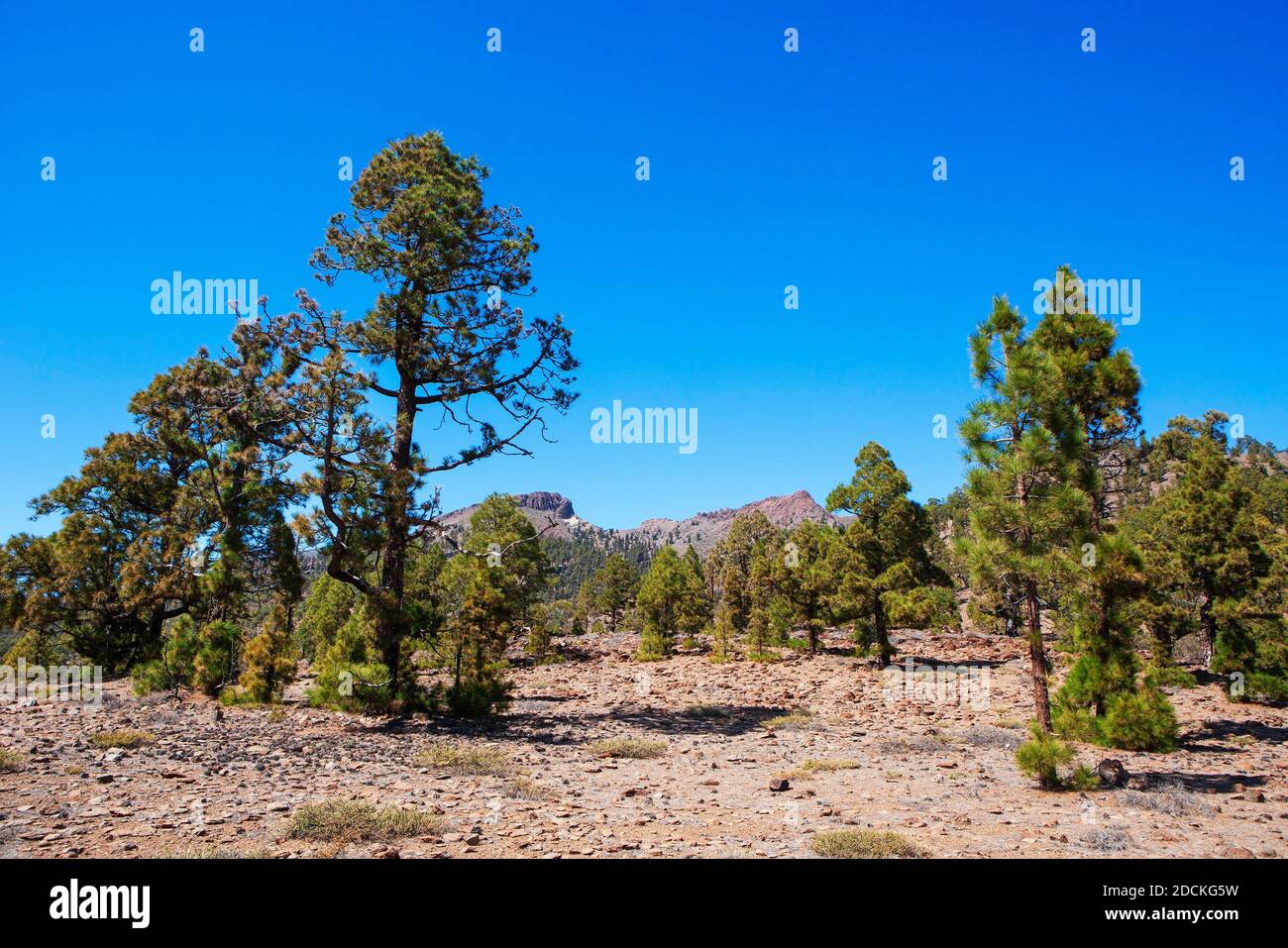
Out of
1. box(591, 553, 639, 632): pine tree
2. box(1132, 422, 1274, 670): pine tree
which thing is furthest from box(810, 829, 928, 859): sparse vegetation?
box(591, 553, 639, 632): pine tree

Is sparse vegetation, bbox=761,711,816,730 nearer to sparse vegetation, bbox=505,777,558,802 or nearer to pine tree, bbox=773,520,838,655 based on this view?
sparse vegetation, bbox=505,777,558,802

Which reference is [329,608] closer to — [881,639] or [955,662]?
[881,639]

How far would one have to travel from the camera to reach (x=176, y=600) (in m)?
24.0

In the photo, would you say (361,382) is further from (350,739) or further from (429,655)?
(429,655)

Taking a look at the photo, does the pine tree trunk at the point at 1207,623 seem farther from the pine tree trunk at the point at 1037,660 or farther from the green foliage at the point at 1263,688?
the pine tree trunk at the point at 1037,660

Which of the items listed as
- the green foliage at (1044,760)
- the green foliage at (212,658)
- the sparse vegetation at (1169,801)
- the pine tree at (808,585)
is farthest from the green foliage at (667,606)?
the sparse vegetation at (1169,801)

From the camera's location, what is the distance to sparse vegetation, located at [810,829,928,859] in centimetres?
656

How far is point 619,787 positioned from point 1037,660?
28.8 ft

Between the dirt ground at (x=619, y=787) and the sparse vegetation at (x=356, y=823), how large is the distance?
17 cm

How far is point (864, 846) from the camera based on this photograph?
671cm

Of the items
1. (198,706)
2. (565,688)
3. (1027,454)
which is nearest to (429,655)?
(565,688)

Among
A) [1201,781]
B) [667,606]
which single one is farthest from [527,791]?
[667,606]

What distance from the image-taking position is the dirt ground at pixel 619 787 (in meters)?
6.75

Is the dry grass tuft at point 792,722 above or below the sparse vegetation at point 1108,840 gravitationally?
below
